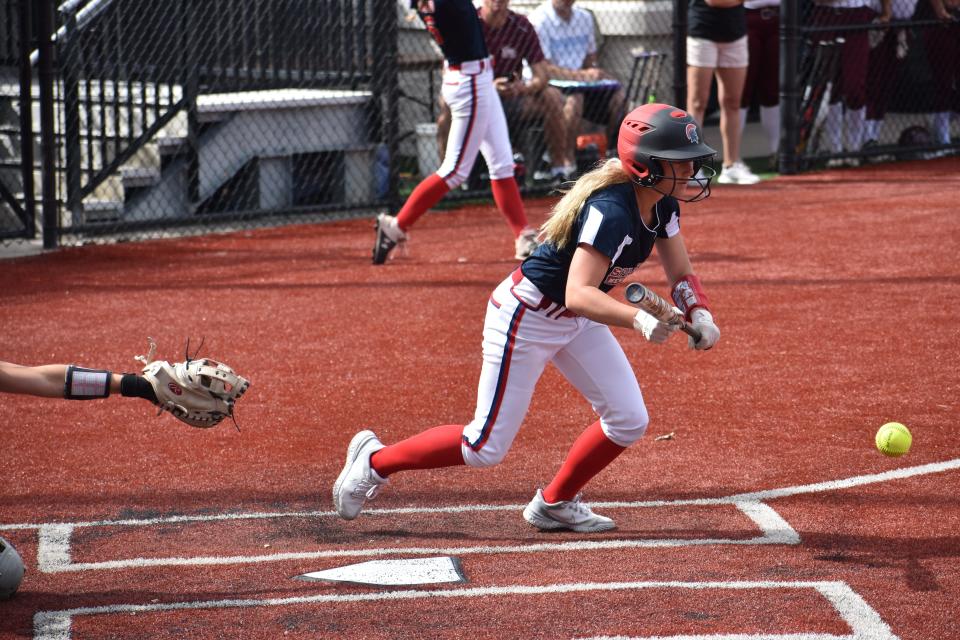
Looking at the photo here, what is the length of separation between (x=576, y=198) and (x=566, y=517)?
1147 mm

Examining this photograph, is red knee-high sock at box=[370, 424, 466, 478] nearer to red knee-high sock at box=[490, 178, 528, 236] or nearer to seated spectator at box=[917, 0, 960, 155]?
red knee-high sock at box=[490, 178, 528, 236]

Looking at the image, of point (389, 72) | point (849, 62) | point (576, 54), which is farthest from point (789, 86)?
point (389, 72)

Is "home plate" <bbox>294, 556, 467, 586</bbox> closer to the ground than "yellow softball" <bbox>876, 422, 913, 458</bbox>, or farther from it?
closer to the ground

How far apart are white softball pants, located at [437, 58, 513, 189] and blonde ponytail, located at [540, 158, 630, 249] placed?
472 cm

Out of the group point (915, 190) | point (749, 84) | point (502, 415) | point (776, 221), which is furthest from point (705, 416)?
point (749, 84)

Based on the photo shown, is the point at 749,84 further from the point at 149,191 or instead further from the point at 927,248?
the point at 149,191

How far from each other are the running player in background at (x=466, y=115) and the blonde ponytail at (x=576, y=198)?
4.73 metres

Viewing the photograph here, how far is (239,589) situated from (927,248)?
22.7 ft

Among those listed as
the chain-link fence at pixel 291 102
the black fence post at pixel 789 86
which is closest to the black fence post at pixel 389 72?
the chain-link fence at pixel 291 102

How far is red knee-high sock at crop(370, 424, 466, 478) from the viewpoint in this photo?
455cm

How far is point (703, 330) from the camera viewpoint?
427cm

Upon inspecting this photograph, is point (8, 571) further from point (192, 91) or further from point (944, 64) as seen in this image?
point (944, 64)

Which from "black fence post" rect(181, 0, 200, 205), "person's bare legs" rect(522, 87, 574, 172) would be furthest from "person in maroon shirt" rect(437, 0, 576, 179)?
"black fence post" rect(181, 0, 200, 205)

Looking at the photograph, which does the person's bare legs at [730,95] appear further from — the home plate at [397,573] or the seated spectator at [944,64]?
the home plate at [397,573]
